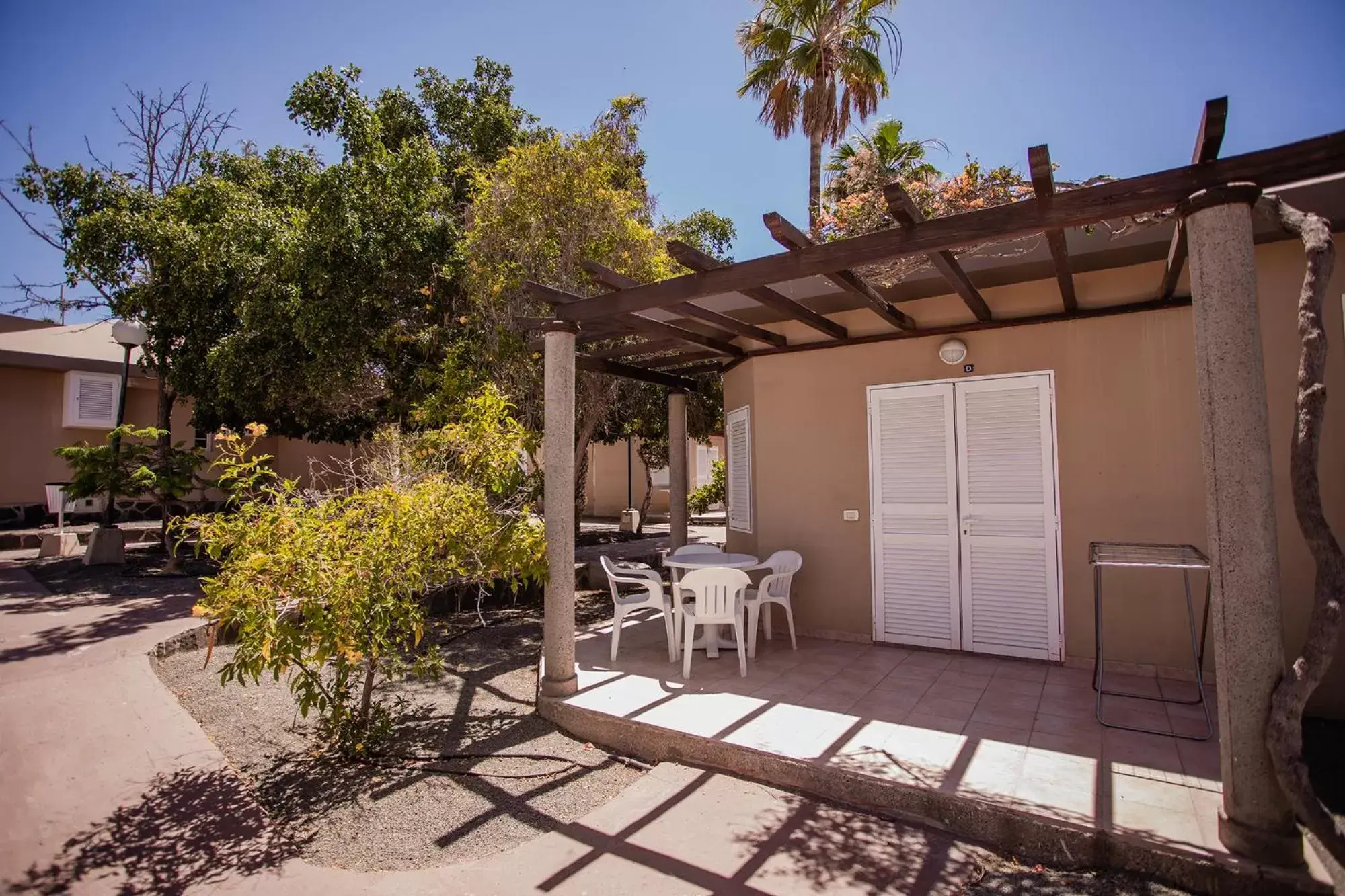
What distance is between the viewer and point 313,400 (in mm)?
11938

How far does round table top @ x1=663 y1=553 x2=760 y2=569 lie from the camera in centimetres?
631

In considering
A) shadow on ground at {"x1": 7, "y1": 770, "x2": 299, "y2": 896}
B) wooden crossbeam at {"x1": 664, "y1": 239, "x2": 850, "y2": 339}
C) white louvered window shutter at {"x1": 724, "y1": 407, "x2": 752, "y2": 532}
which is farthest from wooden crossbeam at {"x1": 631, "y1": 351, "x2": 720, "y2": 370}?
shadow on ground at {"x1": 7, "y1": 770, "x2": 299, "y2": 896}

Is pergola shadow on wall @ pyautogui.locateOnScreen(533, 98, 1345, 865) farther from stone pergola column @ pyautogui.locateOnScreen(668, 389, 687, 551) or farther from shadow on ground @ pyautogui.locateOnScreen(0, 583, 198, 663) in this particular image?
shadow on ground @ pyautogui.locateOnScreen(0, 583, 198, 663)

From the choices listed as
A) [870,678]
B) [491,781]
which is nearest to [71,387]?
[491,781]

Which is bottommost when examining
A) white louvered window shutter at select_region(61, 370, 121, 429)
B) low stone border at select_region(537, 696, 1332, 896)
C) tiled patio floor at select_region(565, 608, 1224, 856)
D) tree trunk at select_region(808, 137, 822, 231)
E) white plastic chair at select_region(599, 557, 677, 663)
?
low stone border at select_region(537, 696, 1332, 896)

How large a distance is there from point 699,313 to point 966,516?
299cm

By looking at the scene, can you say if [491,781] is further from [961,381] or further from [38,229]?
[38,229]

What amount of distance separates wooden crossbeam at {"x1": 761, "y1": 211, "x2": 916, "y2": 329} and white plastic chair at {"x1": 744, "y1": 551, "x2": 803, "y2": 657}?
2386mm

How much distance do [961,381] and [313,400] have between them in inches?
429

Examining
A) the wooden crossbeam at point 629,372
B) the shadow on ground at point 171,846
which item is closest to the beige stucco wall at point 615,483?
the wooden crossbeam at point 629,372

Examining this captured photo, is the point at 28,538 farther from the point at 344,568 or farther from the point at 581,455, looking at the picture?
the point at 344,568

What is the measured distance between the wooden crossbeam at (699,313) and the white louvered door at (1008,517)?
1827 mm

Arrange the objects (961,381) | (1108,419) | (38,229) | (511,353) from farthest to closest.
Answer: (38,229) → (511,353) → (961,381) → (1108,419)

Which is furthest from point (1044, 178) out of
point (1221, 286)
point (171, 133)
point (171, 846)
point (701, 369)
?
point (171, 133)
